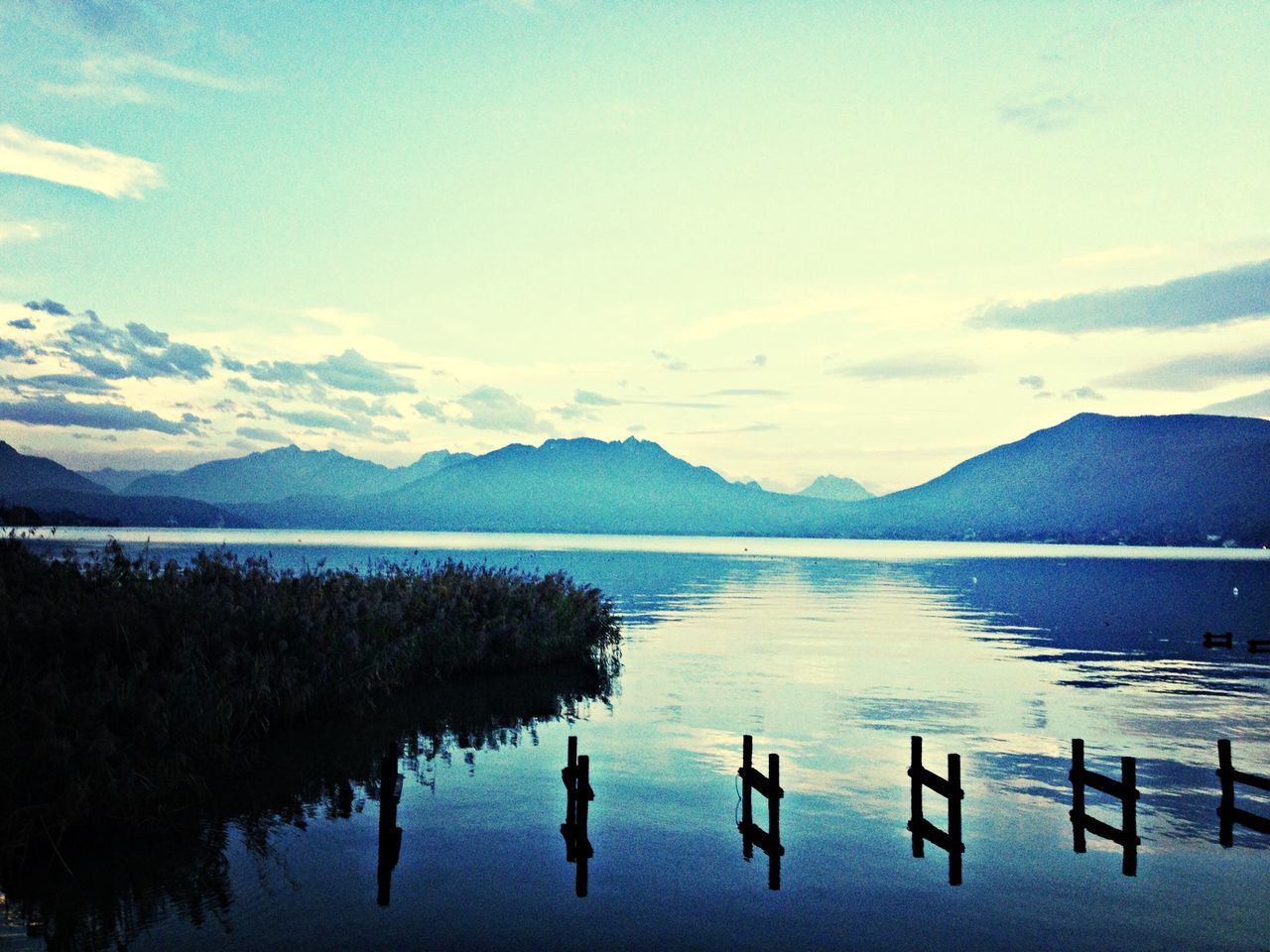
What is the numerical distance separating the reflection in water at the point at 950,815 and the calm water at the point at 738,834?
298 millimetres

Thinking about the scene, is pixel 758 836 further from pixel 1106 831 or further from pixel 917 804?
pixel 1106 831

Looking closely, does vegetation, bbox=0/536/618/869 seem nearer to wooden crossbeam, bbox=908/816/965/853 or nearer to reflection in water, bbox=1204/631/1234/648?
wooden crossbeam, bbox=908/816/965/853

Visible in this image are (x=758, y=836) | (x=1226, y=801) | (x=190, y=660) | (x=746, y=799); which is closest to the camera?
(x=758, y=836)

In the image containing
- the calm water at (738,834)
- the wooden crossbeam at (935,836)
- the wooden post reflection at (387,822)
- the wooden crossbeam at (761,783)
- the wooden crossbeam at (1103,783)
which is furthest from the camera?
the wooden crossbeam at (761,783)

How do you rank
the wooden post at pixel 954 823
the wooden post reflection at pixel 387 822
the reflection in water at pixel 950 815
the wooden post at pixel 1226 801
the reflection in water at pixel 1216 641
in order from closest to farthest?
the wooden post reflection at pixel 387 822 < the wooden post at pixel 954 823 < the reflection in water at pixel 950 815 < the wooden post at pixel 1226 801 < the reflection in water at pixel 1216 641

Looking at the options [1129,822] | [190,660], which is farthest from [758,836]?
[190,660]

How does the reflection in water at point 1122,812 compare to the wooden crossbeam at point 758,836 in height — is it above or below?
above

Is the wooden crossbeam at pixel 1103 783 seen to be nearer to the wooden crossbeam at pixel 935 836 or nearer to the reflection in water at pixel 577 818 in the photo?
the wooden crossbeam at pixel 935 836

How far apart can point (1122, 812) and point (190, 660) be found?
23587 mm

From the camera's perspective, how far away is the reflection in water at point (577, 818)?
60.3 ft

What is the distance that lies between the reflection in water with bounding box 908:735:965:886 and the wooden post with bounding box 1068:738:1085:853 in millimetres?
2564

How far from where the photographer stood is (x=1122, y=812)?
20688 mm

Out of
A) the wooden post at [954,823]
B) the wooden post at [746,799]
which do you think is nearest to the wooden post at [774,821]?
the wooden post at [746,799]

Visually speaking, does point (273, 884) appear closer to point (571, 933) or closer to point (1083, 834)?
point (571, 933)
